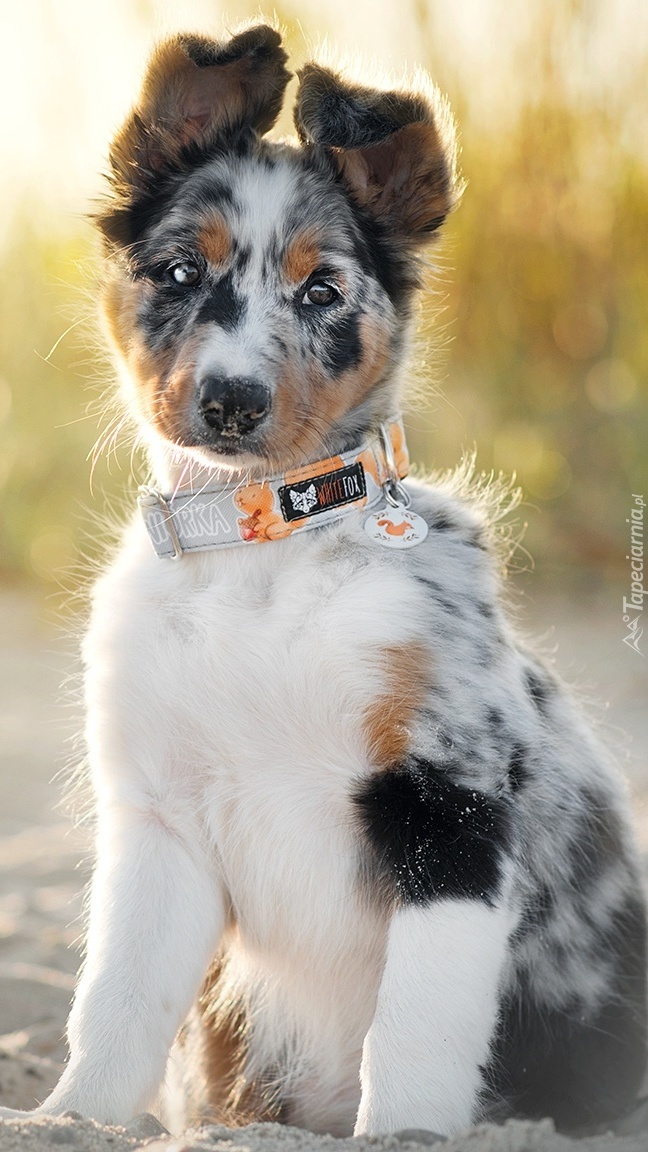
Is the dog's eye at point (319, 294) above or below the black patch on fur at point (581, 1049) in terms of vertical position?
above

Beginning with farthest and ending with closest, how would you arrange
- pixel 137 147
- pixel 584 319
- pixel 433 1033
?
pixel 584 319
pixel 137 147
pixel 433 1033

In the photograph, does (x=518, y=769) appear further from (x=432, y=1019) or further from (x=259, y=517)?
(x=259, y=517)

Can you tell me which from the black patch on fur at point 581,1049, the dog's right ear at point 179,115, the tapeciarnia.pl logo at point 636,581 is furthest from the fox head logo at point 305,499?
the tapeciarnia.pl logo at point 636,581

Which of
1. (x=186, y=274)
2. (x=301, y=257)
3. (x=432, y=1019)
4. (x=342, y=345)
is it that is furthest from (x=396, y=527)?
(x=432, y=1019)

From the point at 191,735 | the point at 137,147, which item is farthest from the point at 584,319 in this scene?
the point at 191,735

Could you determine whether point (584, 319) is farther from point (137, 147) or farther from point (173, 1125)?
point (173, 1125)

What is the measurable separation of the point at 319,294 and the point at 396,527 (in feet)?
2.21

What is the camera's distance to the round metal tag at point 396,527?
129 inches

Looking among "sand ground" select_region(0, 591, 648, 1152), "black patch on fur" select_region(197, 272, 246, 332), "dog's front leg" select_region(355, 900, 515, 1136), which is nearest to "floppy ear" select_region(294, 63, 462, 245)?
"black patch on fur" select_region(197, 272, 246, 332)

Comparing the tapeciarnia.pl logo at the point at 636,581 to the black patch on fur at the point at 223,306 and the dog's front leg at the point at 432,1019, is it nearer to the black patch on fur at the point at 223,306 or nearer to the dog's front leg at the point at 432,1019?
the black patch on fur at the point at 223,306

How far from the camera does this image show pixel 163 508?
11.5ft

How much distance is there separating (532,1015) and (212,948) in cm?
89

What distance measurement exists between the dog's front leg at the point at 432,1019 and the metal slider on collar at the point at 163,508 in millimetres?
1161

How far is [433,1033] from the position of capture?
113 inches
